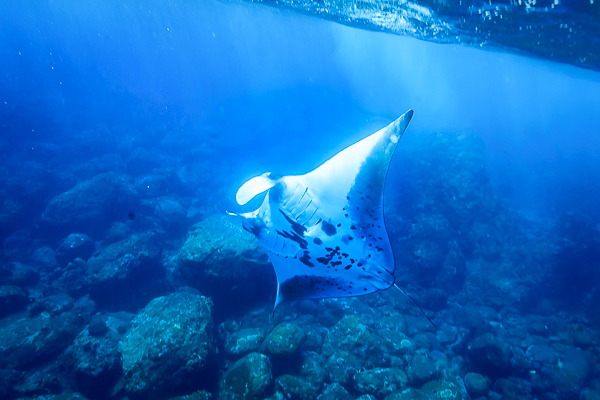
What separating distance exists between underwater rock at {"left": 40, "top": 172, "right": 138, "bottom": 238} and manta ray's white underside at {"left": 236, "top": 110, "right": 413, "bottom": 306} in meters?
11.2

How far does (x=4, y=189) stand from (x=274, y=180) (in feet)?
52.0

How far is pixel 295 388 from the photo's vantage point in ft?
14.3

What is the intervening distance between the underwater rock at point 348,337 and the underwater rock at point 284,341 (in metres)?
0.71

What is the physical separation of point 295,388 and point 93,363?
3.80m

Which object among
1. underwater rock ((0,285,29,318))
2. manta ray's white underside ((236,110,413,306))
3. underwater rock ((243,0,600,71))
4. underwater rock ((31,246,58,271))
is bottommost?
underwater rock ((31,246,58,271))

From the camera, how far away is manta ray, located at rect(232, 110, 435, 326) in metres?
2.49

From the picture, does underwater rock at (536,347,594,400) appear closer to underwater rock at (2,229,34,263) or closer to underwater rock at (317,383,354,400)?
underwater rock at (317,383,354,400)

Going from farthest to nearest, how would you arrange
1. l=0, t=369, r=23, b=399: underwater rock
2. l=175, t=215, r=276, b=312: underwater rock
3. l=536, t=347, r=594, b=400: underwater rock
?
l=175, t=215, r=276, b=312: underwater rock, l=536, t=347, r=594, b=400: underwater rock, l=0, t=369, r=23, b=399: underwater rock

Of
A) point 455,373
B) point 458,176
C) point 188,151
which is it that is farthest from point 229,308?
point 188,151

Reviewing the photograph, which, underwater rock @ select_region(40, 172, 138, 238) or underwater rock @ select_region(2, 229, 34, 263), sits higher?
underwater rock @ select_region(40, 172, 138, 238)

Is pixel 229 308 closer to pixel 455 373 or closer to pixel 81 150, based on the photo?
pixel 455 373

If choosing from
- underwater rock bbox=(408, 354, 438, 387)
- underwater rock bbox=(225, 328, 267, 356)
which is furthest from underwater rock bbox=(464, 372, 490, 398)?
underwater rock bbox=(225, 328, 267, 356)

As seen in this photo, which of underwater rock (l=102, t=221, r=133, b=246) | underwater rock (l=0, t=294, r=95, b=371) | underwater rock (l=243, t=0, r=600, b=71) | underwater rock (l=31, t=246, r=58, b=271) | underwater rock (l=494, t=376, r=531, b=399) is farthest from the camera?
underwater rock (l=102, t=221, r=133, b=246)

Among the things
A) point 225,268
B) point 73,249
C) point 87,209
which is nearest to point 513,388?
point 225,268
